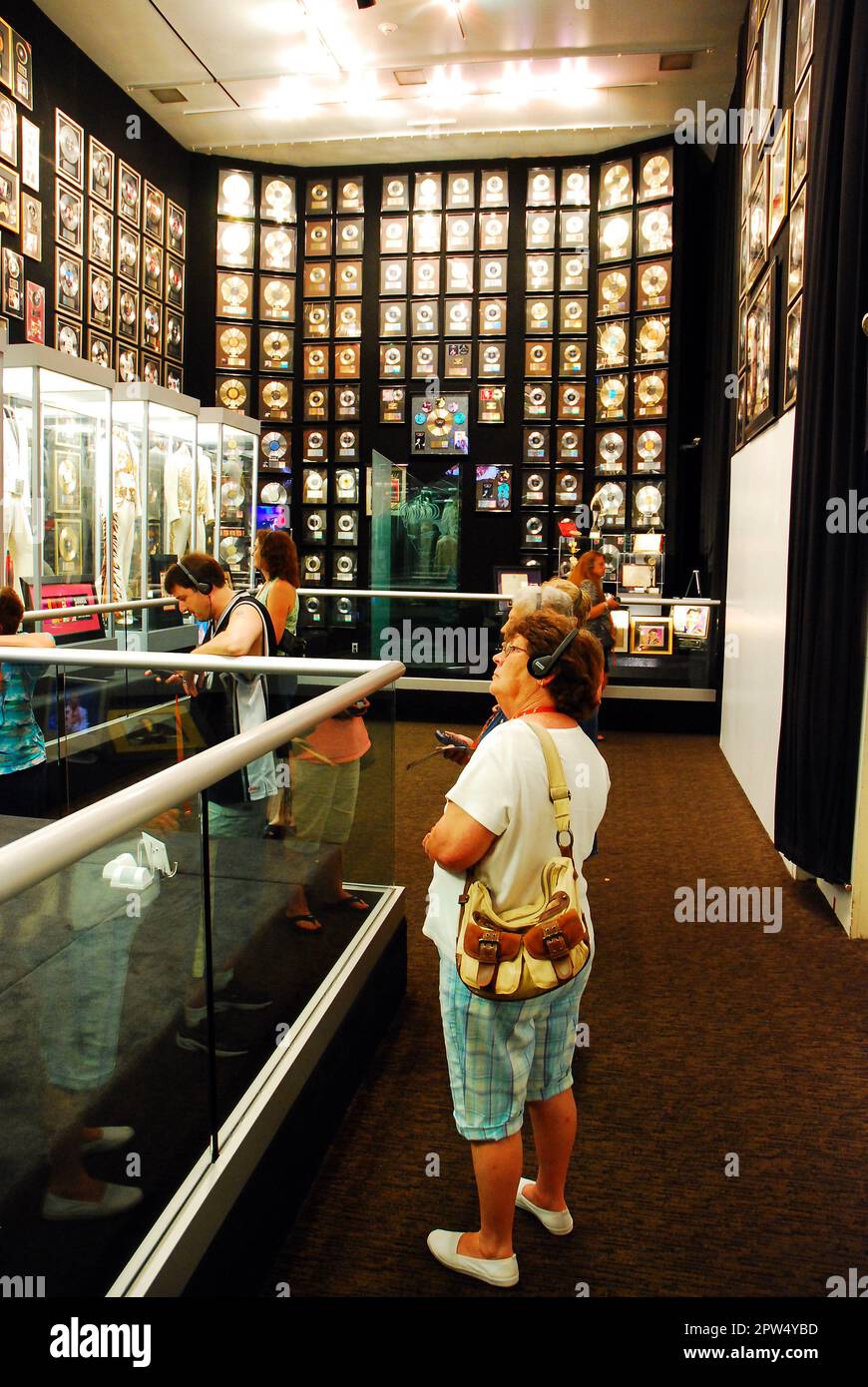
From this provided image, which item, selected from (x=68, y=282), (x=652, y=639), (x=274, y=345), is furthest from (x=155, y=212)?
(x=652, y=639)

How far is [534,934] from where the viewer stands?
1824mm

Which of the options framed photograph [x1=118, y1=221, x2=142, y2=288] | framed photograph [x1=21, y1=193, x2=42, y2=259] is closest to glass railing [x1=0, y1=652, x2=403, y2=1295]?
framed photograph [x1=21, y1=193, x2=42, y2=259]

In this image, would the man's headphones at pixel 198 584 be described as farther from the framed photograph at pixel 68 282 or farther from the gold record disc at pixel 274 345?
the gold record disc at pixel 274 345

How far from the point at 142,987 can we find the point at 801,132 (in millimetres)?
4948

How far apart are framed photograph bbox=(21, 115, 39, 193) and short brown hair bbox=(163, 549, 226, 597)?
5948 mm

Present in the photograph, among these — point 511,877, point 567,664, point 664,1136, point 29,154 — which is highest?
point 29,154

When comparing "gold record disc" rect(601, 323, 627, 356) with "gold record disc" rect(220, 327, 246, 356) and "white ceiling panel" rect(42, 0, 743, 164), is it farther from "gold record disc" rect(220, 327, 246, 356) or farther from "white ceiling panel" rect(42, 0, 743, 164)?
"gold record disc" rect(220, 327, 246, 356)

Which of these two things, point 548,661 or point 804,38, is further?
point 804,38

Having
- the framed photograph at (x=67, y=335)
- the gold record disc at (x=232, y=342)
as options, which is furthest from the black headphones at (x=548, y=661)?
the gold record disc at (x=232, y=342)

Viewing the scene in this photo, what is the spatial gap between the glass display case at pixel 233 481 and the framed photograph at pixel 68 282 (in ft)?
4.91

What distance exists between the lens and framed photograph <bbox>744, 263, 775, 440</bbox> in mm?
5582

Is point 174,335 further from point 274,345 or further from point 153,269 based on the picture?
point 274,345

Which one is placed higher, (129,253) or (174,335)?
(129,253)
